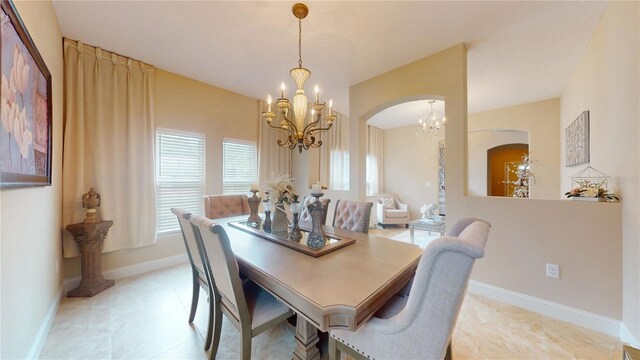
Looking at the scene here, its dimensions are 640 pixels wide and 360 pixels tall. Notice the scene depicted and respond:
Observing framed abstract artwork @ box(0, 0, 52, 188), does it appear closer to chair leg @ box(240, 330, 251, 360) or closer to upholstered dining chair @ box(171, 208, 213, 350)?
upholstered dining chair @ box(171, 208, 213, 350)

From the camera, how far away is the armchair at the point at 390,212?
5.75 metres

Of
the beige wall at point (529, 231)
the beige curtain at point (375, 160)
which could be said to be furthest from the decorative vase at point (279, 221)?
the beige curtain at point (375, 160)

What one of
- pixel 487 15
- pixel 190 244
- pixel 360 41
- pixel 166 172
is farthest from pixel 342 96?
pixel 190 244

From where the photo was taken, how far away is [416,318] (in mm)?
961

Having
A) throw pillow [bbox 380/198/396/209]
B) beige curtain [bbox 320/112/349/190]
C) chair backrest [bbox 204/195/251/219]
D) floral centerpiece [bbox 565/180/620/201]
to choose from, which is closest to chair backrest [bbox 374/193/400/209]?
throw pillow [bbox 380/198/396/209]

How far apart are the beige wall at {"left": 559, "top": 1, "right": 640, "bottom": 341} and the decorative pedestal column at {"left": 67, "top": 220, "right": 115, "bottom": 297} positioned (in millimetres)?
4765

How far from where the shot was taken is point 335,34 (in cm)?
240

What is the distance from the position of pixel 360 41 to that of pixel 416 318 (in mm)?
2637

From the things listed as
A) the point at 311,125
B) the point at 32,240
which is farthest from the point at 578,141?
the point at 32,240

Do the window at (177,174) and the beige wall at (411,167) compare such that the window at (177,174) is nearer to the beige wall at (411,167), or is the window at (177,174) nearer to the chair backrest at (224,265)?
the chair backrest at (224,265)

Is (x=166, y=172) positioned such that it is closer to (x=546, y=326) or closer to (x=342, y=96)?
(x=342, y=96)

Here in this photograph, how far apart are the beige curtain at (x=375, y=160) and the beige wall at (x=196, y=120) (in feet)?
11.0

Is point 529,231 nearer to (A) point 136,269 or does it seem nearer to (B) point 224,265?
(B) point 224,265

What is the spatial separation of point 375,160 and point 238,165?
394 centimetres
